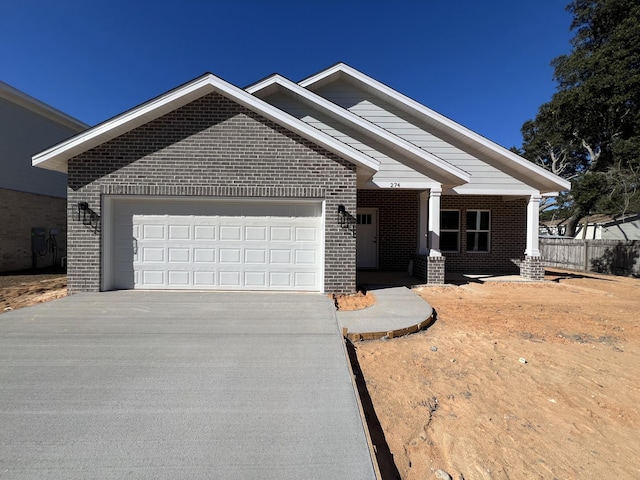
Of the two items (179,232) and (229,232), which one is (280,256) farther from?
(179,232)

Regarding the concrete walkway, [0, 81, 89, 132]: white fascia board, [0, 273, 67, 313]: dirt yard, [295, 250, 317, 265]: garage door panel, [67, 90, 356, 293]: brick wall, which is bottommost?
[0, 273, 67, 313]: dirt yard

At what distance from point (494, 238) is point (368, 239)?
4894 mm

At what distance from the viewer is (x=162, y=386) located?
3.21m

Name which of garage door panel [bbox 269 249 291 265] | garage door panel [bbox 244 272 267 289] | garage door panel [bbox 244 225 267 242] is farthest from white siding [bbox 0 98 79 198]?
garage door panel [bbox 269 249 291 265]

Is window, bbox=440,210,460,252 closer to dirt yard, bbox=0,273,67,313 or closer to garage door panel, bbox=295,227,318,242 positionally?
garage door panel, bbox=295,227,318,242

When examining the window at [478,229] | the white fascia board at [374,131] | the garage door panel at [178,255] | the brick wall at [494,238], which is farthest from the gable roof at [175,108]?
the window at [478,229]

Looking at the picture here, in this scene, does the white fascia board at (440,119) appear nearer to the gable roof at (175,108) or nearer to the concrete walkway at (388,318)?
the gable roof at (175,108)

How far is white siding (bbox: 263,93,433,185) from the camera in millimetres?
9695

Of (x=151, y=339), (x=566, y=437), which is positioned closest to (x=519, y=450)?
(x=566, y=437)

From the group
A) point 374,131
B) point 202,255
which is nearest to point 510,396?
point 202,255

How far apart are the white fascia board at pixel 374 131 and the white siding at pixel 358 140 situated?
0.69ft

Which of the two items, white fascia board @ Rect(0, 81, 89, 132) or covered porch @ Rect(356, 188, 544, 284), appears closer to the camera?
covered porch @ Rect(356, 188, 544, 284)

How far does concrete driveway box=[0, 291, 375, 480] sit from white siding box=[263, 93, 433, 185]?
592cm

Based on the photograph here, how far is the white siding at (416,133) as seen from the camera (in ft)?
35.2
